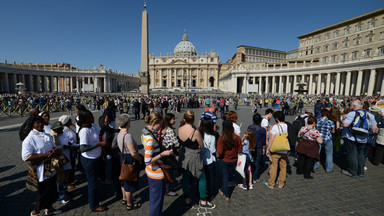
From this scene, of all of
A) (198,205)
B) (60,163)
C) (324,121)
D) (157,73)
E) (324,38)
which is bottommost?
(198,205)

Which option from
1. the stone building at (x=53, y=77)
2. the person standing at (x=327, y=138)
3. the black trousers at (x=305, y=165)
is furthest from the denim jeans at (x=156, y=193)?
the stone building at (x=53, y=77)

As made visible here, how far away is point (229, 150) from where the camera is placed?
317 cm

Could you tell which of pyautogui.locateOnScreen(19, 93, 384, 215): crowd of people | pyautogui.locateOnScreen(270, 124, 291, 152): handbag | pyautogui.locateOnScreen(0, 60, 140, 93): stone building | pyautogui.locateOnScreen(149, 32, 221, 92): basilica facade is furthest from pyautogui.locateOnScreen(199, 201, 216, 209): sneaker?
pyautogui.locateOnScreen(149, 32, 221, 92): basilica facade

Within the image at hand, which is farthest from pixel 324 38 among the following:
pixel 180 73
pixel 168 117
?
pixel 168 117

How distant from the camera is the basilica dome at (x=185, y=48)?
317 ft

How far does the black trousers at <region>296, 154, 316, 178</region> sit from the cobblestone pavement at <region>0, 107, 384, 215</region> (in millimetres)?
164

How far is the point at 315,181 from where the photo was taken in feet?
13.5

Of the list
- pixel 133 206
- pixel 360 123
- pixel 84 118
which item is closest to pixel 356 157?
pixel 360 123

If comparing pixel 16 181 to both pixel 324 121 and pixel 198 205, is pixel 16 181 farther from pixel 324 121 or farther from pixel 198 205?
pixel 324 121

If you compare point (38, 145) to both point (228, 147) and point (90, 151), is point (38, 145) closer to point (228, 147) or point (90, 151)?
point (90, 151)

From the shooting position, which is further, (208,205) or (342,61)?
(342,61)

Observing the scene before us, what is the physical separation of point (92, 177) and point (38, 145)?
2.92ft

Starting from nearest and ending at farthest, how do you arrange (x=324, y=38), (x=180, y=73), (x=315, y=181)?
1. (x=315, y=181)
2. (x=324, y=38)
3. (x=180, y=73)

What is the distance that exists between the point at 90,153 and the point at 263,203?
Result: 3140 mm
